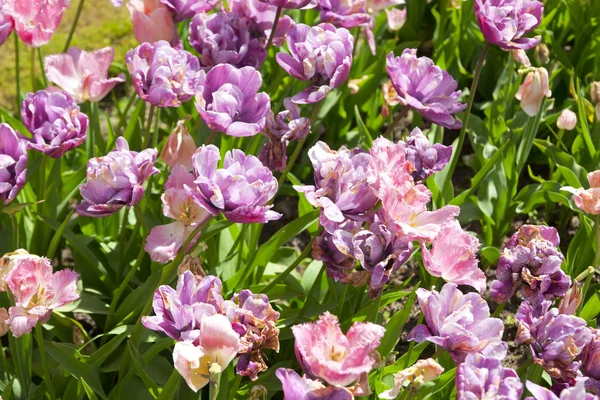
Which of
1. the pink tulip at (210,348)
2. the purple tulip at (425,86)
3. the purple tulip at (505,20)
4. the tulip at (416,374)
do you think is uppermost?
the purple tulip at (505,20)

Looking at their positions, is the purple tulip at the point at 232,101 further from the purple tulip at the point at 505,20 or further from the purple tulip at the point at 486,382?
the purple tulip at the point at 486,382

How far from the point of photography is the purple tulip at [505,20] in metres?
1.85

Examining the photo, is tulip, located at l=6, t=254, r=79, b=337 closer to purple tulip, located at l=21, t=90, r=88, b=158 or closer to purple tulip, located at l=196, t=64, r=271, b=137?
purple tulip, located at l=21, t=90, r=88, b=158

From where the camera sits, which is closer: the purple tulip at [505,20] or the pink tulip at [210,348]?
the pink tulip at [210,348]

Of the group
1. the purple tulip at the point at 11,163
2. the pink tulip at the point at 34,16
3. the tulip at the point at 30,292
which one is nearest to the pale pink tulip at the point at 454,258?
the tulip at the point at 30,292

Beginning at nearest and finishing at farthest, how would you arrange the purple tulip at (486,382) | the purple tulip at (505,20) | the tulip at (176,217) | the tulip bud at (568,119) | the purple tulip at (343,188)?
1. the purple tulip at (486,382)
2. the purple tulip at (343,188)
3. the tulip at (176,217)
4. the purple tulip at (505,20)
5. the tulip bud at (568,119)

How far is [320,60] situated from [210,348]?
720 millimetres

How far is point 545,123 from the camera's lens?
2.65 metres

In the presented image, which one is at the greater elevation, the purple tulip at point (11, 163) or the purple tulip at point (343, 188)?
the purple tulip at point (343, 188)

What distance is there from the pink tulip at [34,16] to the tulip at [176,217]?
0.58 meters

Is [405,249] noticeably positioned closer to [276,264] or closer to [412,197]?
[412,197]

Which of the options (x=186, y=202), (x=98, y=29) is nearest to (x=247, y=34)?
(x=186, y=202)

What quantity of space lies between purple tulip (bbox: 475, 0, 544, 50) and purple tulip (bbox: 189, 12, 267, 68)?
0.53 meters

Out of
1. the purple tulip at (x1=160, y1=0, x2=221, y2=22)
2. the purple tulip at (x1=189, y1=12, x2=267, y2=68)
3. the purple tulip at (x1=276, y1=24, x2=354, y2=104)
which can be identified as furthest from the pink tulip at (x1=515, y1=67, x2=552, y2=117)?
the purple tulip at (x1=160, y1=0, x2=221, y2=22)
